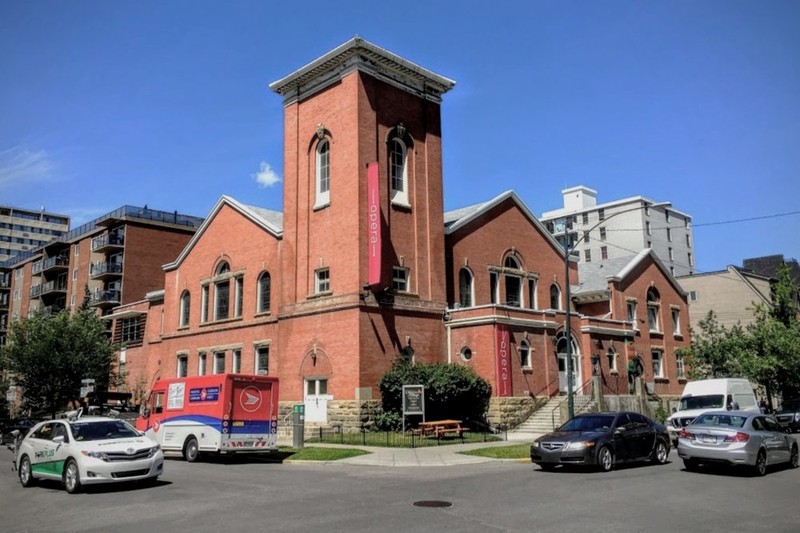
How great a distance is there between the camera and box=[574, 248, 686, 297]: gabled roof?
1785 inches

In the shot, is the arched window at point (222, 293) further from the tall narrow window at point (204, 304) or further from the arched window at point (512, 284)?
the arched window at point (512, 284)

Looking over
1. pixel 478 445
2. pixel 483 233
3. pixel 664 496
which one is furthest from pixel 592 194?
pixel 664 496

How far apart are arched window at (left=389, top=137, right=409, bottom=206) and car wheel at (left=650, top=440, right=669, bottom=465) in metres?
19.0

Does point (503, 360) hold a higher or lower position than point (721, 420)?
higher

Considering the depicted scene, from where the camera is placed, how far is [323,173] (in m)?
36.6

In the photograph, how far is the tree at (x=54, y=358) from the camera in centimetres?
4706

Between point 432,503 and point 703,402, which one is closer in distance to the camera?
point 432,503

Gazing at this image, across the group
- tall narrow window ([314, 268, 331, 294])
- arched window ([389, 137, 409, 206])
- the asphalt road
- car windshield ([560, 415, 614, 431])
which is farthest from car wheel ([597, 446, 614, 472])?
arched window ([389, 137, 409, 206])

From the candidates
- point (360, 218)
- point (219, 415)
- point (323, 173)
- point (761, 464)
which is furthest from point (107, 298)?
point (761, 464)

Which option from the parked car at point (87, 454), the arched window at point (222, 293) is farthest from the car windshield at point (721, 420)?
the arched window at point (222, 293)

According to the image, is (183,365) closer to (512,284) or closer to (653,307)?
(512,284)

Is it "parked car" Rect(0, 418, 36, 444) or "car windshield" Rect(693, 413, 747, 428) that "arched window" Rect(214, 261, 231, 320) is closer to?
"parked car" Rect(0, 418, 36, 444)

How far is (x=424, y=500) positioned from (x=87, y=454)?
Result: 7559mm

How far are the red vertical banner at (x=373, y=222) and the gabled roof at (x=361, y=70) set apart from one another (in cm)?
549
